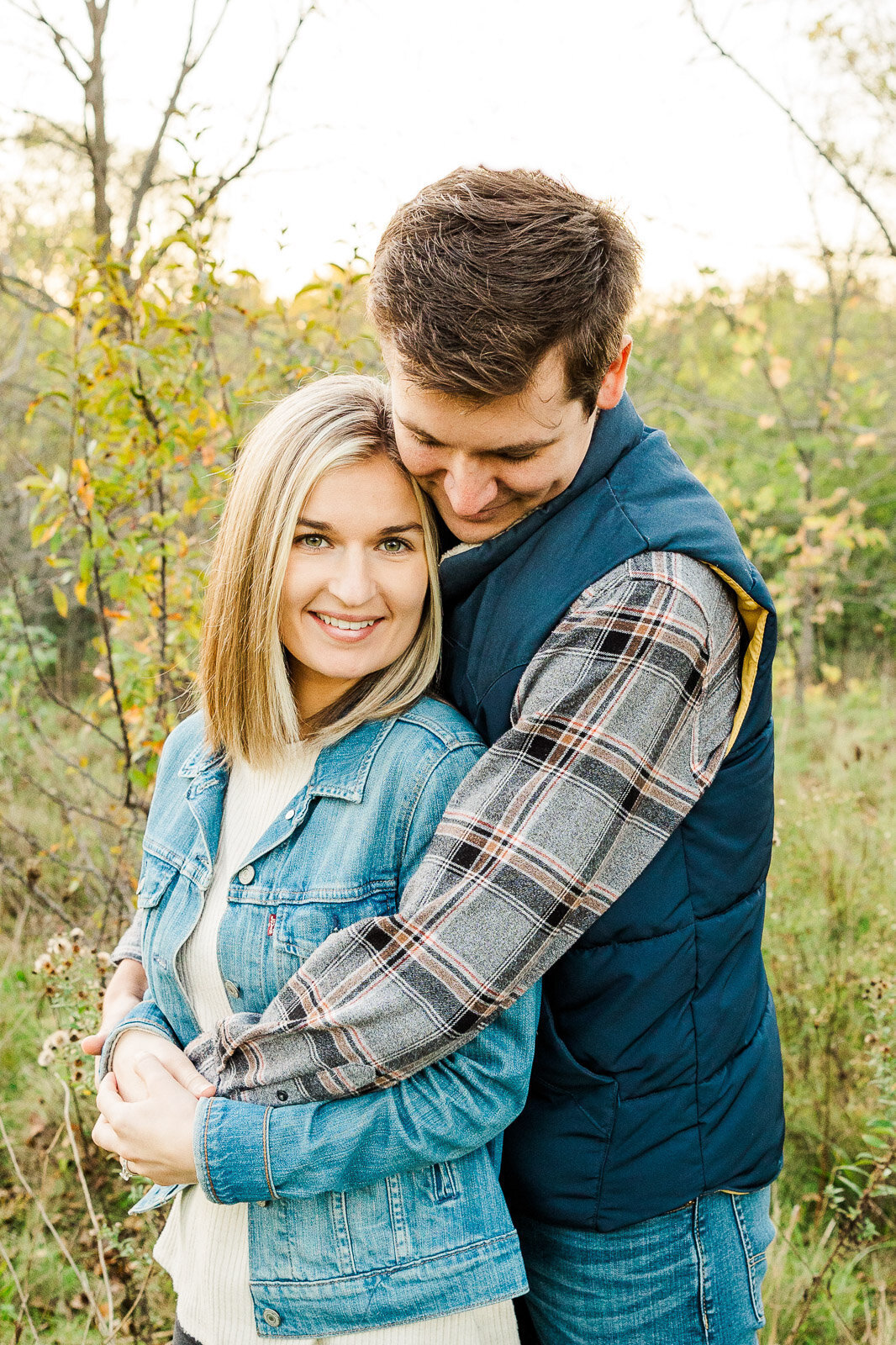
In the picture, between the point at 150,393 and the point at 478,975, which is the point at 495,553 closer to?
the point at 478,975

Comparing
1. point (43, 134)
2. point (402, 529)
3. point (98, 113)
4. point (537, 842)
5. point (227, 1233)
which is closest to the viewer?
point (537, 842)

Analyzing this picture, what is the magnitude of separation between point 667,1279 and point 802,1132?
1950 millimetres

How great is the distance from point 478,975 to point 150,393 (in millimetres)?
2097

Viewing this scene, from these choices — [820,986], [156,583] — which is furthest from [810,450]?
[156,583]

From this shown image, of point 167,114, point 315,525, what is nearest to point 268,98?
point 167,114

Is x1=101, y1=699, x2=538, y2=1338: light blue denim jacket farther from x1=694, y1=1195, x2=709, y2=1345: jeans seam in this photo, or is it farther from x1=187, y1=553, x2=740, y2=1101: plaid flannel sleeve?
x1=694, y1=1195, x2=709, y2=1345: jeans seam

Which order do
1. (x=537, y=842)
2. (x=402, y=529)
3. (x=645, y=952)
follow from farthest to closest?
(x=402, y=529) → (x=645, y=952) → (x=537, y=842)

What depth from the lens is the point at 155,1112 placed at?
1.46 m

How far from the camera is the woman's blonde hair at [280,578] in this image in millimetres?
1613

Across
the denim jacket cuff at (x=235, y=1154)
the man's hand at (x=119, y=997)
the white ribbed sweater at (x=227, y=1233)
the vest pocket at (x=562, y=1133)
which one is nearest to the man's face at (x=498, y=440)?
the white ribbed sweater at (x=227, y=1233)

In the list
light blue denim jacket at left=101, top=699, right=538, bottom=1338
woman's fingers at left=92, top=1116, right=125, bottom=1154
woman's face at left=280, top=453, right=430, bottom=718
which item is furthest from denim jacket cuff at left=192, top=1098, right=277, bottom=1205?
woman's face at left=280, top=453, right=430, bottom=718

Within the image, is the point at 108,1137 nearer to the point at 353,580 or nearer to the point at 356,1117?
the point at 356,1117

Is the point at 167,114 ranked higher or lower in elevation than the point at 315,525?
higher

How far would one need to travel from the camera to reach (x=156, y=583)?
2996mm
